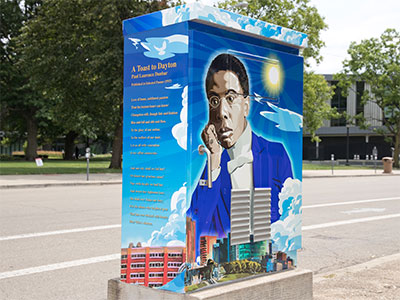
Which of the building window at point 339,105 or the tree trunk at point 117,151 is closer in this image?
the tree trunk at point 117,151

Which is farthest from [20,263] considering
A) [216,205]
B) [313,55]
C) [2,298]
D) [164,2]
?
[313,55]

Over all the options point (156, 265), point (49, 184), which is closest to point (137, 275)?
point (156, 265)

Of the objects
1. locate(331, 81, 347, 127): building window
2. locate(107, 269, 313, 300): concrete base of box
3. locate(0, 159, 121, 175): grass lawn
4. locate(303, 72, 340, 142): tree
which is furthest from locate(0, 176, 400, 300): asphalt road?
locate(331, 81, 347, 127): building window

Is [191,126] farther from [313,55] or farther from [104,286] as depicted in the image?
[313,55]

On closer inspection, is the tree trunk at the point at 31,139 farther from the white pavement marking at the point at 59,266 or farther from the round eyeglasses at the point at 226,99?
the round eyeglasses at the point at 226,99

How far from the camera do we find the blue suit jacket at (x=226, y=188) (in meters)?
3.82

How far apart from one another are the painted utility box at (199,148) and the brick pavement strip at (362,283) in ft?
4.83

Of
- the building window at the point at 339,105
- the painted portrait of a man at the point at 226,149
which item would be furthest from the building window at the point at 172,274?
the building window at the point at 339,105

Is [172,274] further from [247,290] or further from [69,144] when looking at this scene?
[69,144]

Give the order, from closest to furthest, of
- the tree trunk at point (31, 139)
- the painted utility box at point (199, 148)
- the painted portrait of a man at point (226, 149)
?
1. the painted utility box at point (199, 148)
2. the painted portrait of a man at point (226, 149)
3. the tree trunk at point (31, 139)

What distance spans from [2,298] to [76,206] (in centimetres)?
822

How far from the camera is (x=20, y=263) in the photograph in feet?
24.3

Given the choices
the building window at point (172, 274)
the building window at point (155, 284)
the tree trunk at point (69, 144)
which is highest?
the tree trunk at point (69, 144)

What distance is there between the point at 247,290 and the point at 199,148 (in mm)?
1141
